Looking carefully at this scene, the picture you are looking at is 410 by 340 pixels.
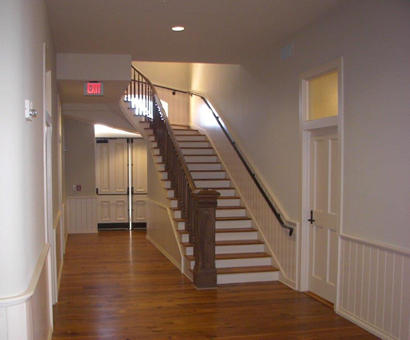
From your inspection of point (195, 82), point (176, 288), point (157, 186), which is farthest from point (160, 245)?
point (195, 82)

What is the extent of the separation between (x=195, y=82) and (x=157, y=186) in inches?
154

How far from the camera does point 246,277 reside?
19.6 feet

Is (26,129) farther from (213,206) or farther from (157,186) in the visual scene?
(157,186)

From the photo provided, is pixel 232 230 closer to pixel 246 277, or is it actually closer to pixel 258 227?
pixel 258 227

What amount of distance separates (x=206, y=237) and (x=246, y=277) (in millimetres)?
849

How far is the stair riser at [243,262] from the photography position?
20.2 feet

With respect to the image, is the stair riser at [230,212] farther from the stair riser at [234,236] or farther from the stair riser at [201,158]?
the stair riser at [201,158]

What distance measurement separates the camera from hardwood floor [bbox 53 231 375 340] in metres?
4.19

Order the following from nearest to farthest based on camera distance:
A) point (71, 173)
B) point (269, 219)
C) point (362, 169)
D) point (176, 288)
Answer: point (362, 169) → point (176, 288) → point (269, 219) → point (71, 173)

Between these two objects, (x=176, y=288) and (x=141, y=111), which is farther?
(x=141, y=111)

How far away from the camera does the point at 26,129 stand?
2660 millimetres

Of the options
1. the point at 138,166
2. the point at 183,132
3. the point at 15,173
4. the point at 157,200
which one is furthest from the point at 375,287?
the point at 138,166

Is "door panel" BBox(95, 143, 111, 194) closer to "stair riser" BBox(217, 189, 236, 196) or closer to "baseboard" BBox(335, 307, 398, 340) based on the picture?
"stair riser" BBox(217, 189, 236, 196)

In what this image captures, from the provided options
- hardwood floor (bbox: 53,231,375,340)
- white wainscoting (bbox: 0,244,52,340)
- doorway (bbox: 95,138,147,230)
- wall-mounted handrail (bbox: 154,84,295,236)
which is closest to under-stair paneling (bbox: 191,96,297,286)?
wall-mounted handrail (bbox: 154,84,295,236)
